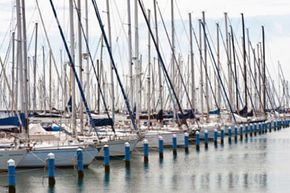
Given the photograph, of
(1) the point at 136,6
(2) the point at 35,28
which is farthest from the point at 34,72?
(1) the point at 136,6

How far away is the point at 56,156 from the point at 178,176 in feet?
21.3

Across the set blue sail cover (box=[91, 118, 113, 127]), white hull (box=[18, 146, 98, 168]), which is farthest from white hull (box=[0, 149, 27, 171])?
blue sail cover (box=[91, 118, 113, 127])

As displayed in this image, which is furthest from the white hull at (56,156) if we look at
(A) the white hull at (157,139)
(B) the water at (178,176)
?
(A) the white hull at (157,139)

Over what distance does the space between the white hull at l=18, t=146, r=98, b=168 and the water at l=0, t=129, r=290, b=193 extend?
1.35 feet

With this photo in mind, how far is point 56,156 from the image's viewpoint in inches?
1412

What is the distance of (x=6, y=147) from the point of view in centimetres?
3391

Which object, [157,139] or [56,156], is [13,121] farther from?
[157,139]

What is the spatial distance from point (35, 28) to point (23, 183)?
112ft

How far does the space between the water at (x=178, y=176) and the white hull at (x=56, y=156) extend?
41 centimetres

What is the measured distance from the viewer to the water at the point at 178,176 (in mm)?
30922

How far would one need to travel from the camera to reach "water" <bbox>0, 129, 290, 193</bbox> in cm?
3092

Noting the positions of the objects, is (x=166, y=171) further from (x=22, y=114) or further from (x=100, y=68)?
(x=100, y=68)

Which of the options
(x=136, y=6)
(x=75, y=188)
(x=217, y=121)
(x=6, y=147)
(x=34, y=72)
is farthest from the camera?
(x=34, y=72)

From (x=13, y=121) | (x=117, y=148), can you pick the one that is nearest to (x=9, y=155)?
(x=13, y=121)
